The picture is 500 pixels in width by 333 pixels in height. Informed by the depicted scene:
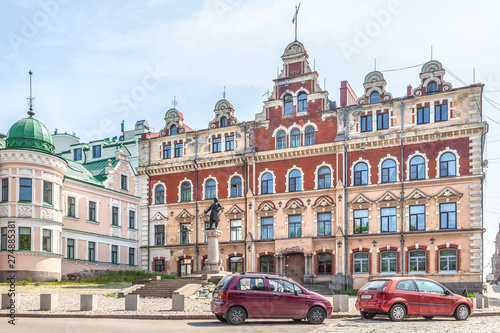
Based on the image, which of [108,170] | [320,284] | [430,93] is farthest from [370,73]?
[108,170]

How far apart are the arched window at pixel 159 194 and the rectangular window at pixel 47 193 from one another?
11944mm

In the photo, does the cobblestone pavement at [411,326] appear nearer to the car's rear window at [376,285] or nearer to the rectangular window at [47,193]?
the car's rear window at [376,285]

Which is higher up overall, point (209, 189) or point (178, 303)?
point (209, 189)

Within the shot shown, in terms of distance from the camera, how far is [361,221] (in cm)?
4234

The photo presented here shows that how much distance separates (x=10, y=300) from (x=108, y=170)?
27700 millimetres

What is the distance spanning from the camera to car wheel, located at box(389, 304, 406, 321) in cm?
1980

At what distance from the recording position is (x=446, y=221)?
130ft

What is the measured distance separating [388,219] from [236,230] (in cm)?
1215

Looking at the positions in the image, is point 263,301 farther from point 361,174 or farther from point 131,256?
point 131,256

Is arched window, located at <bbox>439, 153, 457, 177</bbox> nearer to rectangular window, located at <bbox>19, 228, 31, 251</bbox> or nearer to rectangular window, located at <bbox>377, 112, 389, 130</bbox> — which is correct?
rectangular window, located at <bbox>377, 112, 389, 130</bbox>

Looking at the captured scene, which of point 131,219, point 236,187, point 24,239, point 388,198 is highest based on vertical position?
point 236,187

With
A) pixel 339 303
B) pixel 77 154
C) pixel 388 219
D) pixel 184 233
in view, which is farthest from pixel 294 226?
pixel 77 154

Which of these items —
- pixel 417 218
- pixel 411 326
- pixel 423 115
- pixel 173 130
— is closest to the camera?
pixel 411 326

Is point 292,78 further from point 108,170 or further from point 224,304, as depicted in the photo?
point 224,304
